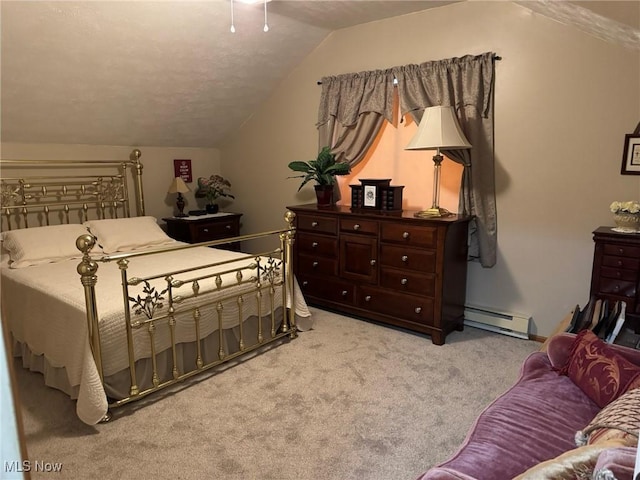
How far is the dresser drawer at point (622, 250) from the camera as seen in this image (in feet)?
8.49

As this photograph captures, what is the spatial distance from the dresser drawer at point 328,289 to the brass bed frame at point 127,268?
1.87ft

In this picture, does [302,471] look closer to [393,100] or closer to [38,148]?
[393,100]

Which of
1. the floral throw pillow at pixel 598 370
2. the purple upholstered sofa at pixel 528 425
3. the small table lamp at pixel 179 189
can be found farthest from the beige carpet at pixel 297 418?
the small table lamp at pixel 179 189

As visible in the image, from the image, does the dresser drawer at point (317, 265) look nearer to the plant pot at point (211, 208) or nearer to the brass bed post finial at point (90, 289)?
the plant pot at point (211, 208)

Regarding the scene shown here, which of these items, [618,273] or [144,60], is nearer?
[618,273]

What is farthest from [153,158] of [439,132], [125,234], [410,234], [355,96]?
[439,132]

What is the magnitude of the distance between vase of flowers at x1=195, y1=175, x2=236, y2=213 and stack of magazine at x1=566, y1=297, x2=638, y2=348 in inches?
142

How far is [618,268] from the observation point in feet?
8.68

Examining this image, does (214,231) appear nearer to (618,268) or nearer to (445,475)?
(618,268)

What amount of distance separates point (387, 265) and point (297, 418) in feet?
4.94

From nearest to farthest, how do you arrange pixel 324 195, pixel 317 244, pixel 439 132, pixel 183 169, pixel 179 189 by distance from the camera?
pixel 439 132 < pixel 317 244 < pixel 324 195 < pixel 179 189 < pixel 183 169

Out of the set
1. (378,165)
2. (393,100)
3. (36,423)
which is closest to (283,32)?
(393,100)

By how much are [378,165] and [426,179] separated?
19.5 inches

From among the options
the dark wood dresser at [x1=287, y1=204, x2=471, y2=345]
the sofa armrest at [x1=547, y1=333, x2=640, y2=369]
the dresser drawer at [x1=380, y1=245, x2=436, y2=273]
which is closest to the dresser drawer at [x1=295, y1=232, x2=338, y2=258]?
the dark wood dresser at [x1=287, y1=204, x2=471, y2=345]
